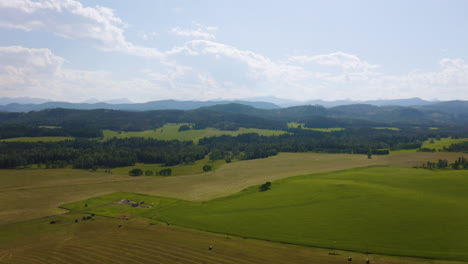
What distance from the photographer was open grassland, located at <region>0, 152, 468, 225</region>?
4044 inches

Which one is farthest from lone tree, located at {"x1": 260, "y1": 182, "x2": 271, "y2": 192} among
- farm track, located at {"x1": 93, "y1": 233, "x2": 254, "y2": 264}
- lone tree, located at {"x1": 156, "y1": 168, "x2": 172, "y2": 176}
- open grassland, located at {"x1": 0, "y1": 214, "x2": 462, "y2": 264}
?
lone tree, located at {"x1": 156, "y1": 168, "x2": 172, "y2": 176}

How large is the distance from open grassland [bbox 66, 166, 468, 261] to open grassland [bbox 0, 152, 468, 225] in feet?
33.7

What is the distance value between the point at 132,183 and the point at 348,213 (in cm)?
10216

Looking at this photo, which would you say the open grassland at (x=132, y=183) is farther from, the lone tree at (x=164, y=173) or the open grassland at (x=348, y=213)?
the open grassland at (x=348, y=213)

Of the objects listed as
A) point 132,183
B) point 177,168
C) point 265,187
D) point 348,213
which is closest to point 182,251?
point 348,213

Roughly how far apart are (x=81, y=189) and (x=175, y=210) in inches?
2251

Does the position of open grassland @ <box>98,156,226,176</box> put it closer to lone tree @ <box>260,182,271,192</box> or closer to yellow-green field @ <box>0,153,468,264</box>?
yellow-green field @ <box>0,153,468,264</box>

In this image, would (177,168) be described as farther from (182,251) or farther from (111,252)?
(182,251)

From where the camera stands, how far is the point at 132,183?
137500mm

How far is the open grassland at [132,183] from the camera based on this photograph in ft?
337

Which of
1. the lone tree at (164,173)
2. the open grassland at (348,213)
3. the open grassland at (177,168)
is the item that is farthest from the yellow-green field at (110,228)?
the open grassland at (177,168)

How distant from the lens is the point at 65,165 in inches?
6944

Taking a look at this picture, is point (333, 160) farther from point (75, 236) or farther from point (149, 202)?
point (75, 236)

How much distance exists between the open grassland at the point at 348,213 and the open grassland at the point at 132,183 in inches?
404
